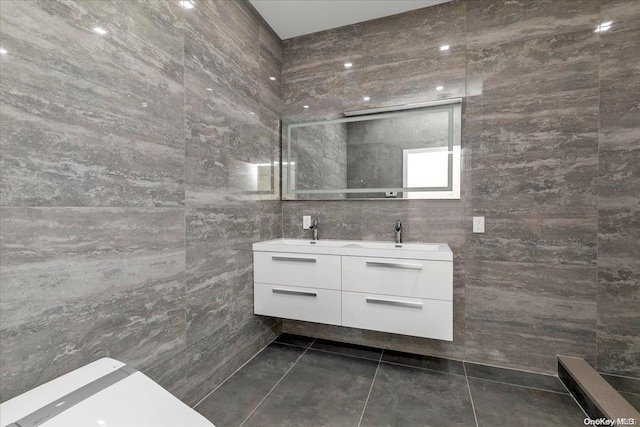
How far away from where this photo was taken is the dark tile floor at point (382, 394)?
1.55 meters

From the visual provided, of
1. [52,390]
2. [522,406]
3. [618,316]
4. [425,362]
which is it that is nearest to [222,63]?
[52,390]

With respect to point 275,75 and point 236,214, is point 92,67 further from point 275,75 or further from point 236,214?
point 275,75

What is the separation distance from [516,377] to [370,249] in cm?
130

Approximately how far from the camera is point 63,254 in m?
1.07

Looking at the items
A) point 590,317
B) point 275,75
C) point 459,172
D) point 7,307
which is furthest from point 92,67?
point 590,317

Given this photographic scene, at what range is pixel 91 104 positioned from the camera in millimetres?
1159

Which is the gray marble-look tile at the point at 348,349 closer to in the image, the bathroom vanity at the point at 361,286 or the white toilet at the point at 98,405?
the bathroom vanity at the point at 361,286

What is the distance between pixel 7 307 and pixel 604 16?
3350 millimetres

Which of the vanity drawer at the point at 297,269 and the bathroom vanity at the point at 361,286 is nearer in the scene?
the bathroom vanity at the point at 361,286

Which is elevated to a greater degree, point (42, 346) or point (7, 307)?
point (7, 307)

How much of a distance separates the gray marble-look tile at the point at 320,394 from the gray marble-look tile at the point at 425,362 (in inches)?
6.7

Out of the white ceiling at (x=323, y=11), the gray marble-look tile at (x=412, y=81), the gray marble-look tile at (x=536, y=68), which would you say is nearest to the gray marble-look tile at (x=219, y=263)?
the gray marble-look tile at (x=412, y=81)

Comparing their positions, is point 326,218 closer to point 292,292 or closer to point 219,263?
point 292,292

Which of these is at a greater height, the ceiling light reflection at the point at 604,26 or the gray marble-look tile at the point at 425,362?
the ceiling light reflection at the point at 604,26
